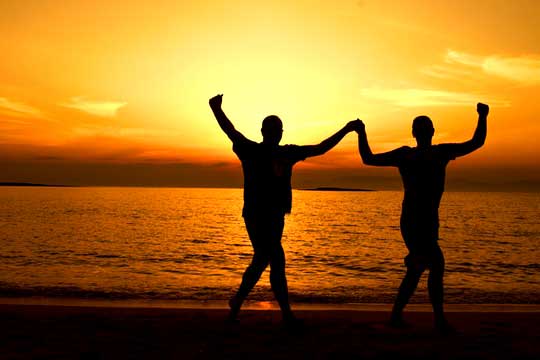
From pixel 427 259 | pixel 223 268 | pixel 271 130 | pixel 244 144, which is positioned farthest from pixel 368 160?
pixel 223 268

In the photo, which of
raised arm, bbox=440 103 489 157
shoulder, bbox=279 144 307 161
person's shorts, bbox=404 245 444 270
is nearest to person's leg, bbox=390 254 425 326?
person's shorts, bbox=404 245 444 270

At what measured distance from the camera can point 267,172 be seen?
5.06m

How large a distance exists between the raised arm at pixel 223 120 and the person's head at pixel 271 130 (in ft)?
0.87

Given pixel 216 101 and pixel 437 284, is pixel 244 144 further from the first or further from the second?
pixel 437 284

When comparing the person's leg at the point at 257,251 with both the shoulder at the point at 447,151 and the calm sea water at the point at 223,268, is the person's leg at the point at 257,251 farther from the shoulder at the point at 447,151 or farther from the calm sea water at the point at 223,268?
the calm sea water at the point at 223,268

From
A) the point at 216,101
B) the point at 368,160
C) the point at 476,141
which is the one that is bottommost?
the point at 368,160

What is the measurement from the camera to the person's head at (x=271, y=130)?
5.15 m

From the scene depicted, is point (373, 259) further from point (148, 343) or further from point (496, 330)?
point (148, 343)

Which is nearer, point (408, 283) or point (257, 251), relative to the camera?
point (257, 251)

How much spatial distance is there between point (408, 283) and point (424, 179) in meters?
1.13

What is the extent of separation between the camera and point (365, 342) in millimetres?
5039

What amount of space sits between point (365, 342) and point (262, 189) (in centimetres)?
181

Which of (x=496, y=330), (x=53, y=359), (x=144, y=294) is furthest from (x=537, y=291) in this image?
Result: (x=53, y=359)

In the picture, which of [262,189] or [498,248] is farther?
[498,248]
